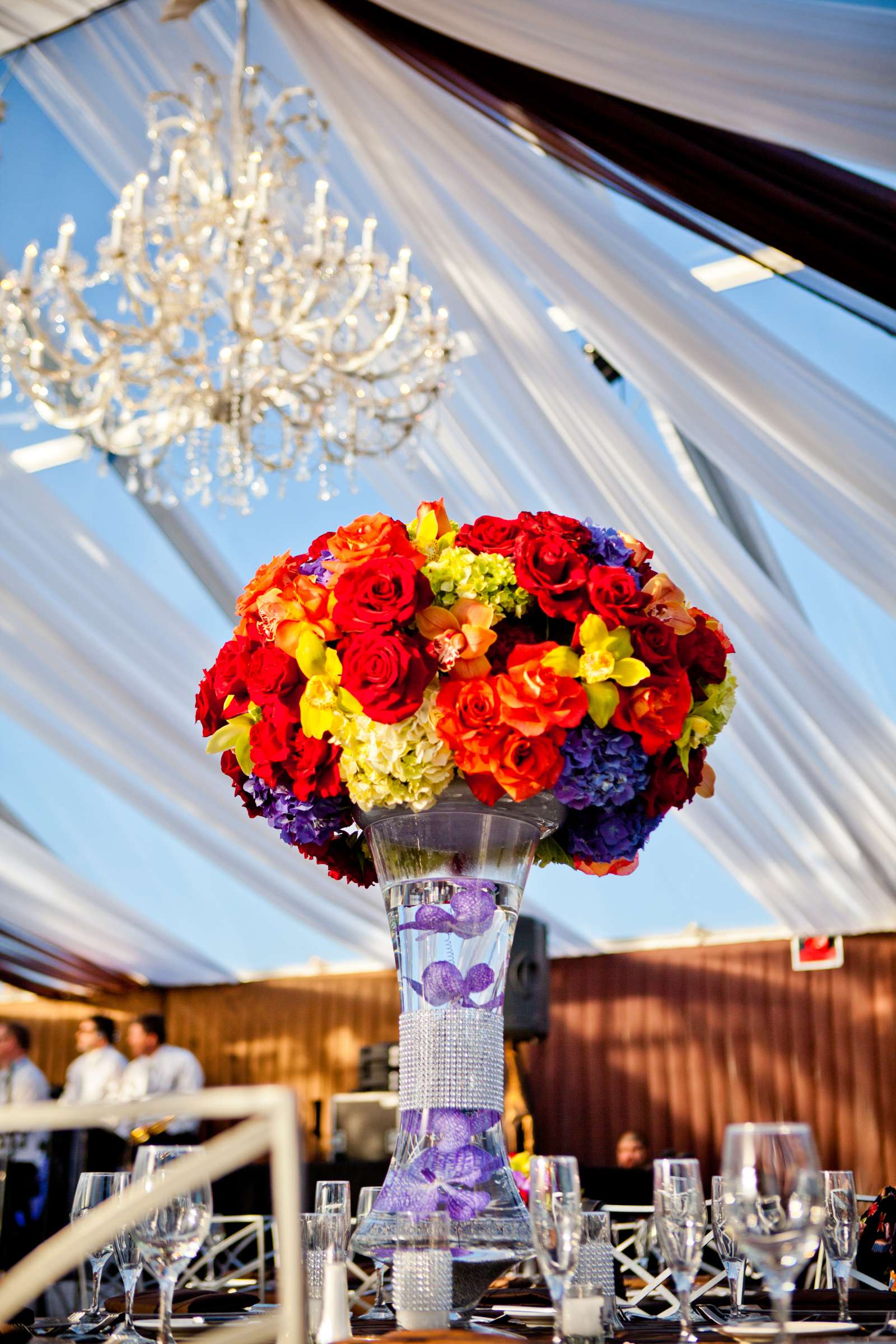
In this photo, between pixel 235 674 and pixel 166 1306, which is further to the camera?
pixel 235 674

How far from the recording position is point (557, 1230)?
3.84 feet

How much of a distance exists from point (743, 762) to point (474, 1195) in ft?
15.5

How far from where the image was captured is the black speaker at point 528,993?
671 centimetres

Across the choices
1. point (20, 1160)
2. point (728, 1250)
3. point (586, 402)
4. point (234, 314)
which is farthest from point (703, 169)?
point (20, 1160)

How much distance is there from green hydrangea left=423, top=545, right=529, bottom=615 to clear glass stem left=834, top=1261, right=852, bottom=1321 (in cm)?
88

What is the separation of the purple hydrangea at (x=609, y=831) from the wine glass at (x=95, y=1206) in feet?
2.10

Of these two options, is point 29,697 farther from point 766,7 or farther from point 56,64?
point 766,7

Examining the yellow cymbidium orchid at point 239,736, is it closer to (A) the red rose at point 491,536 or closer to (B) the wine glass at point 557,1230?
(A) the red rose at point 491,536

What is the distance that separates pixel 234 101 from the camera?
4035 mm

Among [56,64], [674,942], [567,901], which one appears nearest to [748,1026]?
[674,942]

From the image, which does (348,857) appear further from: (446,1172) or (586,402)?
(586,402)

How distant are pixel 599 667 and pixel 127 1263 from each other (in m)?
0.82

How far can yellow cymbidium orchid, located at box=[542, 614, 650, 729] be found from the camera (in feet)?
4.48

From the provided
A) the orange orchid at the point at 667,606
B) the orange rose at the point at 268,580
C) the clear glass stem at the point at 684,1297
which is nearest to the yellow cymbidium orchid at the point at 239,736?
the orange rose at the point at 268,580
